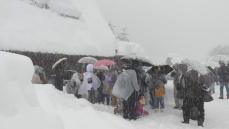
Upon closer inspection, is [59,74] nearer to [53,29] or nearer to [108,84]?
[108,84]

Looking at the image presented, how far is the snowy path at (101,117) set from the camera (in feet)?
33.6

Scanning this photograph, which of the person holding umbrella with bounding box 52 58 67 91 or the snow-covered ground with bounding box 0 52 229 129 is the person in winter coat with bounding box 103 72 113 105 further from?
the person holding umbrella with bounding box 52 58 67 91

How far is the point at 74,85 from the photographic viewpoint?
14453mm

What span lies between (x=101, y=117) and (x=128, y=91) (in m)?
2.08

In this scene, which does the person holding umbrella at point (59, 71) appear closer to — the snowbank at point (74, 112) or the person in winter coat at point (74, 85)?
the person in winter coat at point (74, 85)

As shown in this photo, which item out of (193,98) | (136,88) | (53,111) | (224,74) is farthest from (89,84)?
(224,74)

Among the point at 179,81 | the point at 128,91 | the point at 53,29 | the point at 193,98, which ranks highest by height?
the point at 53,29

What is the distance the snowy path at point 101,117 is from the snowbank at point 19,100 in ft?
14.4

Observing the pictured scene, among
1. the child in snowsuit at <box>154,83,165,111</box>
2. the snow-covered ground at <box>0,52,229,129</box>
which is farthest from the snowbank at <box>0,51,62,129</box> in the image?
the child in snowsuit at <box>154,83,165,111</box>

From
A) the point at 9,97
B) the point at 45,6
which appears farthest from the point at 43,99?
the point at 45,6

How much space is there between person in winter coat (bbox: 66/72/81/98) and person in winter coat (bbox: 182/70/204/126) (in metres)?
3.67

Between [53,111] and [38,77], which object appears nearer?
[53,111]

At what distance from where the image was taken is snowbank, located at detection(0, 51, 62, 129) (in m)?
4.53

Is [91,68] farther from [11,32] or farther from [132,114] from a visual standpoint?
[11,32]
